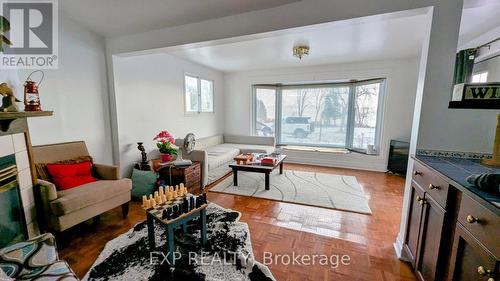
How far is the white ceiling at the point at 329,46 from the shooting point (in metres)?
2.52

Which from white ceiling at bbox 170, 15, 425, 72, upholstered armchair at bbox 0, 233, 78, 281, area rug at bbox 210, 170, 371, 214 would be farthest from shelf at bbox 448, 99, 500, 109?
upholstered armchair at bbox 0, 233, 78, 281

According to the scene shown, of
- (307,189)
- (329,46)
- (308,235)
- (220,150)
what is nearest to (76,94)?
(220,150)

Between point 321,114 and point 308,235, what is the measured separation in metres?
3.61

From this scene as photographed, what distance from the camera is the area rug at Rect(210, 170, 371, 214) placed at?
112 inches

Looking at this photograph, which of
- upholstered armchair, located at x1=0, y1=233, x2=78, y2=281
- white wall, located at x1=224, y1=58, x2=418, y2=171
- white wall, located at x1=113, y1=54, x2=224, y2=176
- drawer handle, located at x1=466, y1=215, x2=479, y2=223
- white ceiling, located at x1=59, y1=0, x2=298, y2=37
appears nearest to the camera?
drawer handle, located at x1=466, y1=215, x2=479, y2=223

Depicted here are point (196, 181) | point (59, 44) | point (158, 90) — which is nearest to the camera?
point (59, 44)

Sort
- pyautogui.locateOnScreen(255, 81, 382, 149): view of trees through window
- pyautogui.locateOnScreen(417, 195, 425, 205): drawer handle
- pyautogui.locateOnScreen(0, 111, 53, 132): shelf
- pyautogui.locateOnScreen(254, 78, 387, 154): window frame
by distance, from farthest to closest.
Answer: pyautogui.locateOnScreen(255, 81, 382, 149): view of trees through window, pyautogui.locateOnScreen(254, 78, 387, 154): window frame, pyautogui.locateOnScreen(0, 111, 53, 132): shelf, pyautogui.locateOnScreen(417, 195, 425, 205): drawer handle

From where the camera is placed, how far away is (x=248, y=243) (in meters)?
1.94

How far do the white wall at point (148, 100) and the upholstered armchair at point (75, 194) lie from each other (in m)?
0.68

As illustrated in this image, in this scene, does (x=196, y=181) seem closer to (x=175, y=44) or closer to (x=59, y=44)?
(x=175, y=44)

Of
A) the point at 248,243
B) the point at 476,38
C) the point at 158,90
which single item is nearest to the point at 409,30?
the point at 476,38

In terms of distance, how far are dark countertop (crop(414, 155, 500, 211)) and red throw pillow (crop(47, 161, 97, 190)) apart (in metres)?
3.12

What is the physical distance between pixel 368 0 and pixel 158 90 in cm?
322

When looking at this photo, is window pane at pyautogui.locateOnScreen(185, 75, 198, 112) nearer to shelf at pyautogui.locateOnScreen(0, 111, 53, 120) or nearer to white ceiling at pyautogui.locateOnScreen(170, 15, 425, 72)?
Result: white ceiling at pyautogui.locateOnScreen(170, 15, 425, 72)
